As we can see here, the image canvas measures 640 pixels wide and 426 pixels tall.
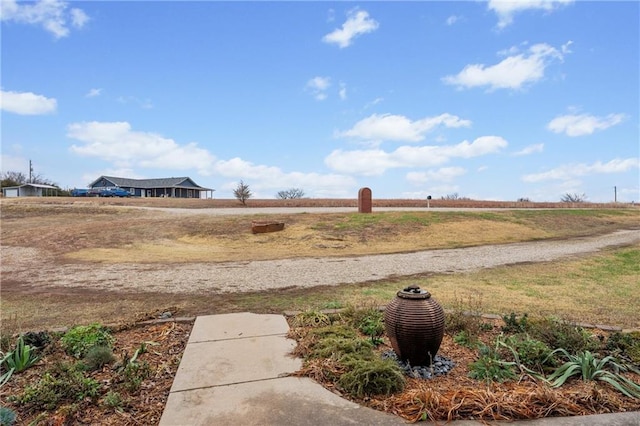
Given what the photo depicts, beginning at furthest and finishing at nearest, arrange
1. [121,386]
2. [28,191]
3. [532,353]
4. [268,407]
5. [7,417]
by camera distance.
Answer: [28,191], [532,353], [121,386], [268,407], [7,417]

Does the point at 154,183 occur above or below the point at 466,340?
above

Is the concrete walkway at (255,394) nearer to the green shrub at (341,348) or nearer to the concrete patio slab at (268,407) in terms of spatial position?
the concrete patio slab at (268,407)

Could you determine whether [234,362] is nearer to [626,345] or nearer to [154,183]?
[626,345]

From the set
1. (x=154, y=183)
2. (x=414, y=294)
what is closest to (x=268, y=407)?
(x=414, y=294)

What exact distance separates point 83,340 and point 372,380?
2.79 metres

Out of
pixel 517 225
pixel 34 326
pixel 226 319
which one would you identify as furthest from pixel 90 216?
pixel 517 225

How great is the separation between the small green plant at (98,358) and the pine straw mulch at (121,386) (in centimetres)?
5

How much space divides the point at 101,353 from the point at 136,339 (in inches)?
29.5

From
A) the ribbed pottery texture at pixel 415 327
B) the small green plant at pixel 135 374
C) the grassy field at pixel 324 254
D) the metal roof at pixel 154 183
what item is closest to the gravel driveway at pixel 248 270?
the grassy field at pixel 324 254

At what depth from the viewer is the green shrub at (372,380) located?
292 cm

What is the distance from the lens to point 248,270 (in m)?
9.18

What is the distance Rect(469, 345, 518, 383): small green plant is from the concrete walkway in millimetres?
556

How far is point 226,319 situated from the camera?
477cm

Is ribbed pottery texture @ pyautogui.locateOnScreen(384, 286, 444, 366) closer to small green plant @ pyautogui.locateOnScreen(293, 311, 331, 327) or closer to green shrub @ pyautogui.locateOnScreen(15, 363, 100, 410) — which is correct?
small green plant @ pyautogui.locateOnScreen(293, 311, 331, 327)
